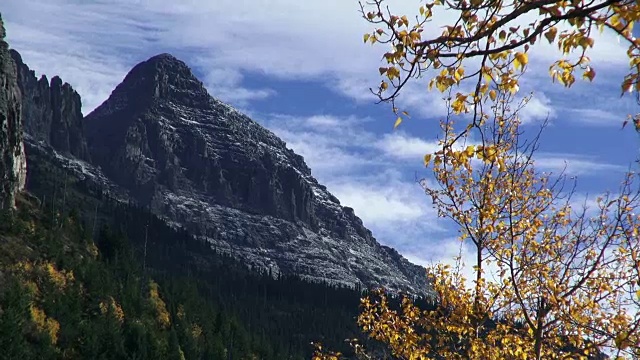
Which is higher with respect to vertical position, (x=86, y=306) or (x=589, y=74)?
(x=589, y=74)

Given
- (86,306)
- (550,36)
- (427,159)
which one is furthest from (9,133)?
(550,36)

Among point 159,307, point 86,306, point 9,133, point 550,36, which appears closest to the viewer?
point 550,36

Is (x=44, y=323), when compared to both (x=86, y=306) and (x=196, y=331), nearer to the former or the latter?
(x=86, y=306)

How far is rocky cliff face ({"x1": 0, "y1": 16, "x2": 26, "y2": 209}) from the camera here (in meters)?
93.6

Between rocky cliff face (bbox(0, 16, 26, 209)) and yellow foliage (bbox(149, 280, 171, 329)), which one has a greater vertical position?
rocky cliff face (bbox(0, 16, 26, 209))

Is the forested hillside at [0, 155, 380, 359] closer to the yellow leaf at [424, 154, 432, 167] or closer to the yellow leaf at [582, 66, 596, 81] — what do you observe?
the yellow leaf at [424, 154, 432, 167]

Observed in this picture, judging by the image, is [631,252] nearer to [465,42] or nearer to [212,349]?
[465,42]

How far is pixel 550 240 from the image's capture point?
47.3ft

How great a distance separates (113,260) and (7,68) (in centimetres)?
4527

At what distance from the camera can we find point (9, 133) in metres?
111

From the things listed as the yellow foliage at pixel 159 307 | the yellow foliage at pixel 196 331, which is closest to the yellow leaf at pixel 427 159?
the yellow foliage at pixel 159 307

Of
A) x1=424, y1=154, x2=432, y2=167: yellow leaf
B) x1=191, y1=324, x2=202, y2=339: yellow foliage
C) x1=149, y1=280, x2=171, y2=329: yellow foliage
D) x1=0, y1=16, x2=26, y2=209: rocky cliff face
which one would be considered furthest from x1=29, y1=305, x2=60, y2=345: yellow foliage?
x1=424, y1=154, x2=432, y2=167: yellow leaf

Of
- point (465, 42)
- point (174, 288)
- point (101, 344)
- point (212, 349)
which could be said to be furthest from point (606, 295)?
point (174, 288)

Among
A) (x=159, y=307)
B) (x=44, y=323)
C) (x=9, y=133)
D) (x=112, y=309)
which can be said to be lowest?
(x=44, y=323)
